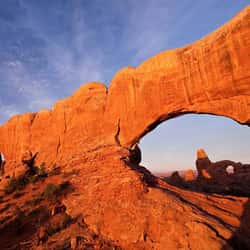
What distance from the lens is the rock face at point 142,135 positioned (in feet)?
22.9

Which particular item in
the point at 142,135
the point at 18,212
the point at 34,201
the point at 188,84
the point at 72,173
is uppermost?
the point at 188,84

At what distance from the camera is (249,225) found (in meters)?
7.85

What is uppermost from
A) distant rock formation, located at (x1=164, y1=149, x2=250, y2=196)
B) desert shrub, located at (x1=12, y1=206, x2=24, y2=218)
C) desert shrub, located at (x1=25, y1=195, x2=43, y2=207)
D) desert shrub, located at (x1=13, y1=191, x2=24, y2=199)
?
desert shrub, located at (x1=13, y1=191, x2=24, y2=199)

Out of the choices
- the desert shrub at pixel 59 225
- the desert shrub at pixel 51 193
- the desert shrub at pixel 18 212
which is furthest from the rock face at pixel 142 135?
the desert shrub at pixel 18 212

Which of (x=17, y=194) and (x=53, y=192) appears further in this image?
(x=17, y=194)

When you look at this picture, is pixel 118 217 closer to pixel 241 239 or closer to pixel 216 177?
pixel 241 239

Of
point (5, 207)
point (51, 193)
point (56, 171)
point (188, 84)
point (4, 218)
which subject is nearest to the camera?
point (4, 218)

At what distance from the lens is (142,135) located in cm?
1477

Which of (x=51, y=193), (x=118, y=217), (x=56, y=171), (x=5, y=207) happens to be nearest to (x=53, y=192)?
(x=51, y=193)

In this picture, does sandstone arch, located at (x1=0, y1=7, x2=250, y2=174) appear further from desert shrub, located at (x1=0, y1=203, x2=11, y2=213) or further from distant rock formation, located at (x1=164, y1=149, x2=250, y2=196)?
distant rock formation, located at (x1=164, y1=149, x2=250, y2=196)

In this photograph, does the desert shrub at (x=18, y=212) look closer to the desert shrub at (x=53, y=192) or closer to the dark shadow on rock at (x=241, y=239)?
the desert shrub at (x=53, y=192)

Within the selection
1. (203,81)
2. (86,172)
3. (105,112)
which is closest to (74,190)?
(86,172)

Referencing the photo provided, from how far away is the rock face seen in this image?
6965mm

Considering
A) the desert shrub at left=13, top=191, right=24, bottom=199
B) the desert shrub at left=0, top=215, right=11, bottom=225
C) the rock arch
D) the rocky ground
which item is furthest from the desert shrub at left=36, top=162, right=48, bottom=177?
the rock arch
